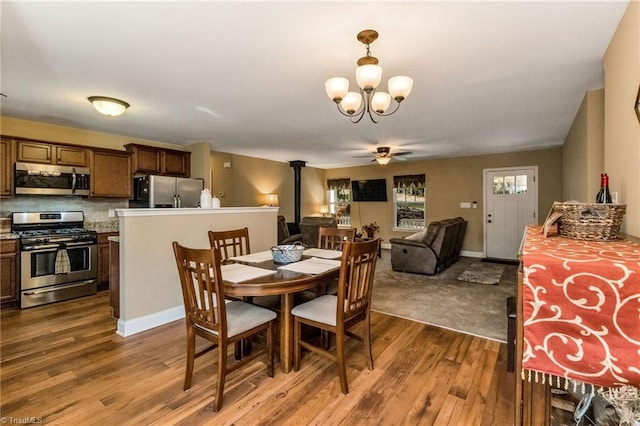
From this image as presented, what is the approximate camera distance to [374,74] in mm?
1979

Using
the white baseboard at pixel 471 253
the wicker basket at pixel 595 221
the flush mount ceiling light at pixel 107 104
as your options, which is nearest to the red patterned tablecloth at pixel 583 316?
the wicker basket at pixel 595 221

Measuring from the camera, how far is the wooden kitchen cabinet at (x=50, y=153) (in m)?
3.73

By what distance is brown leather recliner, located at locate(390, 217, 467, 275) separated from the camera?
498 cm

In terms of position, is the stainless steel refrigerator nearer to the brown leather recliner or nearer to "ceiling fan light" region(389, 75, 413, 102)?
the brown leather recliner

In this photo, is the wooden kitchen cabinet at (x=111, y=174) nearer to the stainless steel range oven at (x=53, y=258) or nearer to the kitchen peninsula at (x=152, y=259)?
the stainless steel range oven at (x=53, y=258)

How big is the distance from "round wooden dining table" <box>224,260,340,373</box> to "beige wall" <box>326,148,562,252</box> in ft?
18.7

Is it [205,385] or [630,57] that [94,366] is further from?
[630,57]

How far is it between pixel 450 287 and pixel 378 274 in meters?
1.19

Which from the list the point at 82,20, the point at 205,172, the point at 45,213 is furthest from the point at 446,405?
A: the point at 45,213

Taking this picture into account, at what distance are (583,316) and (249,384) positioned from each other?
1.90 m

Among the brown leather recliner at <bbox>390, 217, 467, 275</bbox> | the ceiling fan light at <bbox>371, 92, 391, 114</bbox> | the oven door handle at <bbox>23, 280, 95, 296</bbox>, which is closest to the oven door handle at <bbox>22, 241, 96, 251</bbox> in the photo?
the oven door handle at <bbox>23, 280, 95, 296</bbox>

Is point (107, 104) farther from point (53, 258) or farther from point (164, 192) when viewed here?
point (53, 258)

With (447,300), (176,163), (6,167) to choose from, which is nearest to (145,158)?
(176,163)

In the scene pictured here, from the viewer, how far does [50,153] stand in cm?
393
